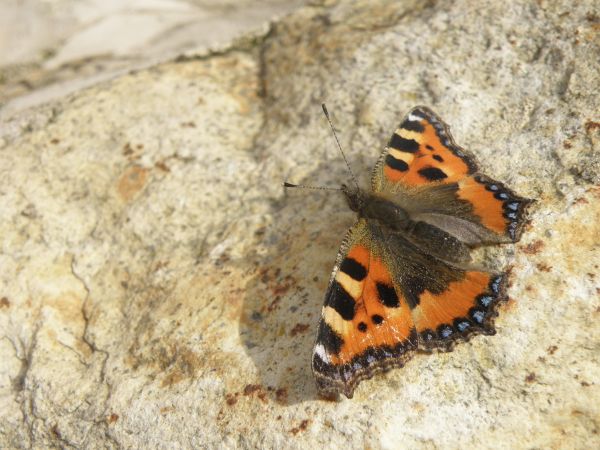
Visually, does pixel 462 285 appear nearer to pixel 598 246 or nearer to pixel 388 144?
pixel 598 246

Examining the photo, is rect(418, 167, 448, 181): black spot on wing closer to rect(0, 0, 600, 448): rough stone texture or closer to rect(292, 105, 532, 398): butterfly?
rect(292, 105, 532, 398): butterfly

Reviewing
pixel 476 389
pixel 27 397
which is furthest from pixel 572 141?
pixel 27 397

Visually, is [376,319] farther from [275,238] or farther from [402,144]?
[402,144]

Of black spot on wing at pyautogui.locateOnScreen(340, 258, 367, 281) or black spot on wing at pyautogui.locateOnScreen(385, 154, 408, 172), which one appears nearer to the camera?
black spot on wing at pyautogui.locateOnScreen(340, 258, 367, 281)

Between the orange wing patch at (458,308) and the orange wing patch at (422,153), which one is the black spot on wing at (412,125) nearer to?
the orange wing patch at (422,153)

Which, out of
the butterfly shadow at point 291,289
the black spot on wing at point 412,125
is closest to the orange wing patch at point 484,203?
the black spot on wing at point 412,125

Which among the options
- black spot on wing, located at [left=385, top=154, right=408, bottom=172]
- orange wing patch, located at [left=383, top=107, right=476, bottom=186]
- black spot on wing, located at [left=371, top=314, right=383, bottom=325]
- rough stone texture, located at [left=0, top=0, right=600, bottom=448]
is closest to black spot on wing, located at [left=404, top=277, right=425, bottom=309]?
black spot on wing, located at [left=371, top=314, right=383, bottom=325]

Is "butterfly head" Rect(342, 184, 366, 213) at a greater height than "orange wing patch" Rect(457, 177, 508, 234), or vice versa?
"orange wing patch" Rect(457, 177, 508, 234)
